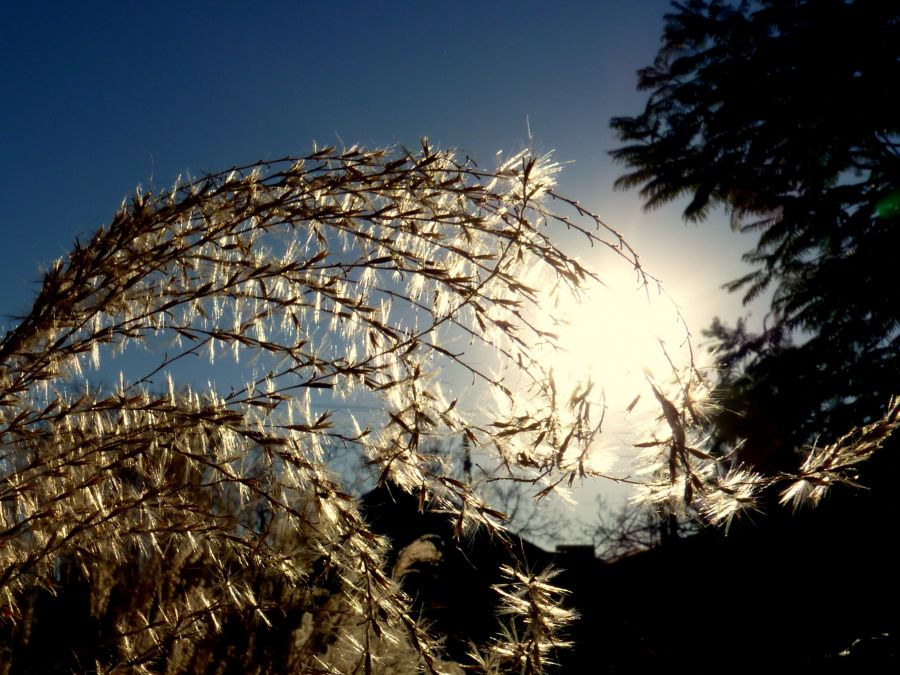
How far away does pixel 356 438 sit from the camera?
95 centimetres

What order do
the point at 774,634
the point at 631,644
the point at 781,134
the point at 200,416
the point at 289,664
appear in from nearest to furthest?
the point at 200,416, the point at 289,664, the point at 631,644, the point at 774,634, the point at 781,134

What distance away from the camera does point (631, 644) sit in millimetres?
5793

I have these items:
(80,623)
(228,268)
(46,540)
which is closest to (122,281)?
(228,268)

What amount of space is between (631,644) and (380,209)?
5.89 metres

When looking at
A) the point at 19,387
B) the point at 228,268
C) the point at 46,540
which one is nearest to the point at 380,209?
the point at 228,268

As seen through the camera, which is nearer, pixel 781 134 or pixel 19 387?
pixel 19 387

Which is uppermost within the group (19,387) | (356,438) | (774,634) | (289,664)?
(19,387)

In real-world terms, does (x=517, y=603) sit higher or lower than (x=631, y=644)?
higher

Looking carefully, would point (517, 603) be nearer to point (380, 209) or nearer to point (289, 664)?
point (380, 209)

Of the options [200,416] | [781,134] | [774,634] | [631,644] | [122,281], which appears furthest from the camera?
[781,134]

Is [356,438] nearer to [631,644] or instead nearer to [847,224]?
[631,644]

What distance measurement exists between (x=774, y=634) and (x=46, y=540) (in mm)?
7835

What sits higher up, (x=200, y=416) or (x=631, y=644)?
Result: (x=200, y=416)

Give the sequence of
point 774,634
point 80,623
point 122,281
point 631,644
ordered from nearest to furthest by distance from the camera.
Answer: point 122,281 → point 80,623 → point 631,644 → point 774,634
